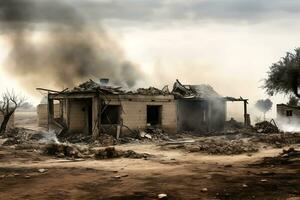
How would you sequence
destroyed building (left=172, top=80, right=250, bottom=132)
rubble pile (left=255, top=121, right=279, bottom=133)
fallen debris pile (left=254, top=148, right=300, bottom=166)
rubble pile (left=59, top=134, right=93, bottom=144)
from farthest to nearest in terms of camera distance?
destroyed building (left=172, top=80, right=250, bottom=132), rubble pile (left=255, top=121, right=279, bottom=133), rubble pile (left=59, top=134, right=93, bottom=144), fallen debris pile (left=254, top=148, right=300, bottom=166)

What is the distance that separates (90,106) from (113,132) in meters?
3.53

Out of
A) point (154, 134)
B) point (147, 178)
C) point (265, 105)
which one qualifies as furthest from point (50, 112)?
point (265, 105)

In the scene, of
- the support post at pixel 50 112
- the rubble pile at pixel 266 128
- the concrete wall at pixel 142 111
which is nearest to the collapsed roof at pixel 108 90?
the concrete wall at pixel 142 111

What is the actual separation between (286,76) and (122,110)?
31.5 ft

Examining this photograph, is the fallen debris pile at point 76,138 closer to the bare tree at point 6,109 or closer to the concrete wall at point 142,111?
the concrete wall at point 142,111

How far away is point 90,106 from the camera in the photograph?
3266cm

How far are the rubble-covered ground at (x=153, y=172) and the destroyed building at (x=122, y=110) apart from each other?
4.63 metres

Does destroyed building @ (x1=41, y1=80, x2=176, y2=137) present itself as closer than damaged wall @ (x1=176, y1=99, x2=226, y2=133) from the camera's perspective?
Yes

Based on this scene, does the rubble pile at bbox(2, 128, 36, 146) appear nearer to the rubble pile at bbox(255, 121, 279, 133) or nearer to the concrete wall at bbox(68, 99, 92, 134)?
the concrete wall at bbox(68, 99, 92, 134)

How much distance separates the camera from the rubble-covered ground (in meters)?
11.9

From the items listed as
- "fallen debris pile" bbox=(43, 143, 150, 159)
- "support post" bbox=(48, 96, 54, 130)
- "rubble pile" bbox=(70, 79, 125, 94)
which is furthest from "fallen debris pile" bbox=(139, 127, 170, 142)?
"fallen debris pile" bbox=(43, 143, 150, 159)

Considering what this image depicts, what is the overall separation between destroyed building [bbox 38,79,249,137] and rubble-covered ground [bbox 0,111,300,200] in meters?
4.63

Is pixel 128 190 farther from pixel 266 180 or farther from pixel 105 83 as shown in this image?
pixel 105 83

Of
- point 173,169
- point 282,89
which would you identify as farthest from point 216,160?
point 282,89
